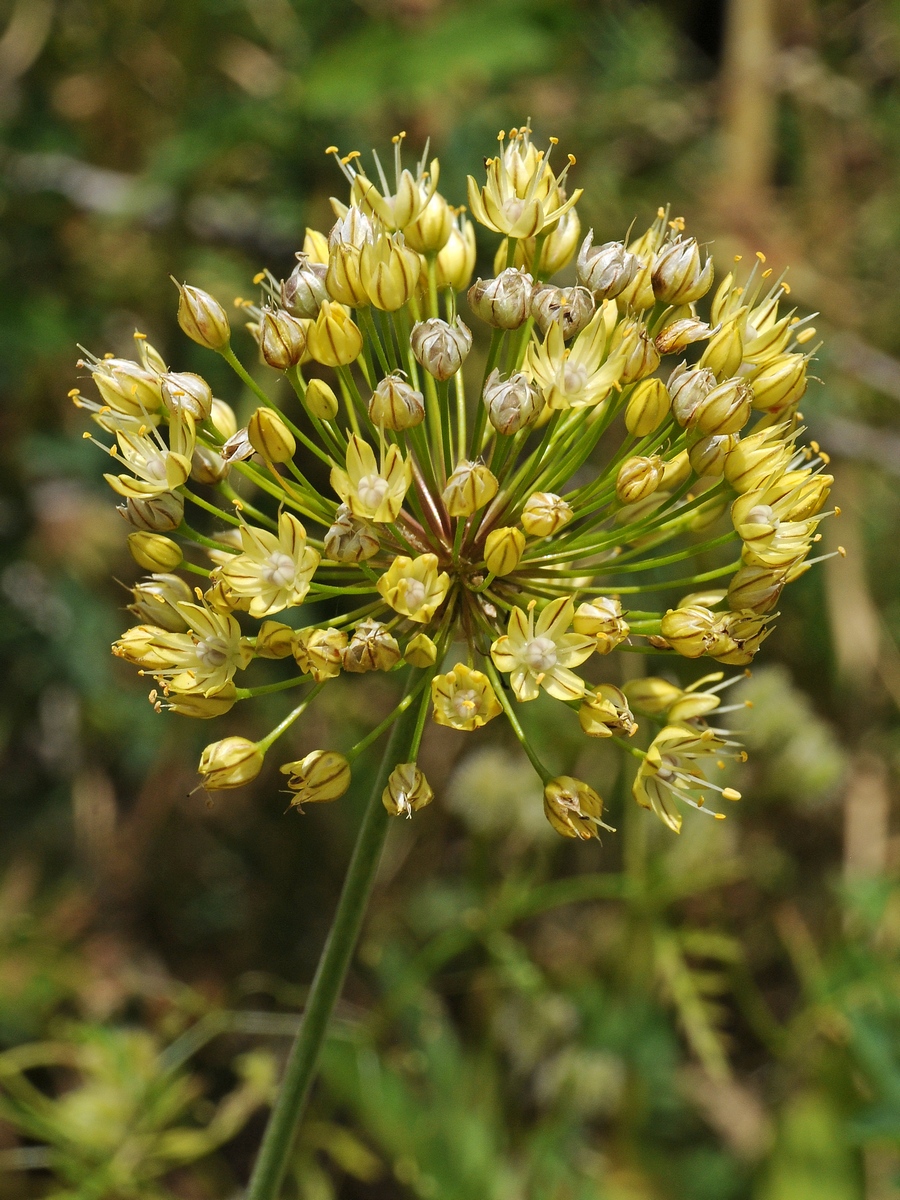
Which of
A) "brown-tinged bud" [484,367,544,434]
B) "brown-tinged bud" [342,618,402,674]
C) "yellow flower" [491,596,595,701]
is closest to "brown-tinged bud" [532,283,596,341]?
"brown-tinged bud" [484,367,544,434]

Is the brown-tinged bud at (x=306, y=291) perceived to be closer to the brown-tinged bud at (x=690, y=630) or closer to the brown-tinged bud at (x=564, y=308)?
the brown-tinged bud at (x=564, y=308)

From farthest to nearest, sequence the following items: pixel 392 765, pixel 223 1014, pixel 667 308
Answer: pixel 223 1014 < pixel 667 308 < pixel 392 765

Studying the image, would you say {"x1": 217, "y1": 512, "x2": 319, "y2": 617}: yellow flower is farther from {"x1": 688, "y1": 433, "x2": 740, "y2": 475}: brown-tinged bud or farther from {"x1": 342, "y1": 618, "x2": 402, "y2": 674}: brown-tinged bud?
{"x1": 688, "y1": 433, "x2": 740, "y2": 475}: brown-tinged bud

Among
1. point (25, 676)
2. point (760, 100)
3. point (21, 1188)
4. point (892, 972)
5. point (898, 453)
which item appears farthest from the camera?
point (760, 100)

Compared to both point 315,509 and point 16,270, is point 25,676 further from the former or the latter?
point 315,509

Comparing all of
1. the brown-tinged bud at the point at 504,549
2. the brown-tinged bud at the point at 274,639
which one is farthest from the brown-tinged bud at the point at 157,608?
the brown-tinged bud at the point at 504,549

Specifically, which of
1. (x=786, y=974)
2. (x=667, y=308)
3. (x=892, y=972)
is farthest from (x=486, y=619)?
(x=786, y=974)

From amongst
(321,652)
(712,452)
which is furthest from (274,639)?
(712,452)
